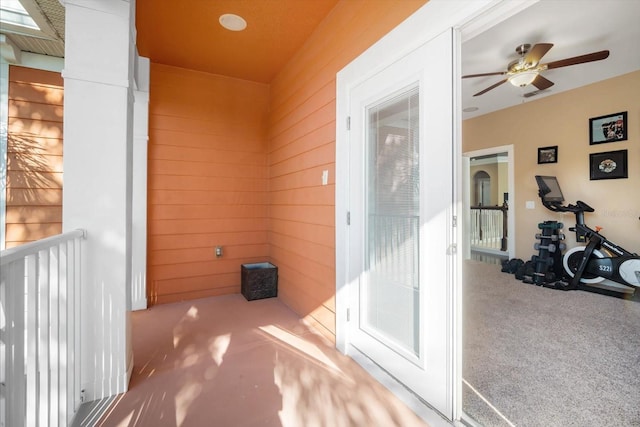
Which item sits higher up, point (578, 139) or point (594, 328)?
point (578, 139)

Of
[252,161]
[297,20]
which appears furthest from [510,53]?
[252,161]

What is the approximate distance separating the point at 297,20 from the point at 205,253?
274cm

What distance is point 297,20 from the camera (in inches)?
104

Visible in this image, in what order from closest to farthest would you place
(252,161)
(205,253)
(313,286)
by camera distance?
(313,286), (205,253), (252,161)

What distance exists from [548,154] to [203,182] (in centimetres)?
523

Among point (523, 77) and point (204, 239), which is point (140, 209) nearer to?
point (204, 239)

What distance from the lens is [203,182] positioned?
3674 mm

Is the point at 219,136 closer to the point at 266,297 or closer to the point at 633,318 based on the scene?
the point at 266,297

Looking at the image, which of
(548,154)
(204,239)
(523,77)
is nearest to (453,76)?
(523,77)

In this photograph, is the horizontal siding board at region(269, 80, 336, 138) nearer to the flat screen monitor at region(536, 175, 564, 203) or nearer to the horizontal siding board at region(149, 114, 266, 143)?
the horizontal siding board at region(149, 114, 266, 143)

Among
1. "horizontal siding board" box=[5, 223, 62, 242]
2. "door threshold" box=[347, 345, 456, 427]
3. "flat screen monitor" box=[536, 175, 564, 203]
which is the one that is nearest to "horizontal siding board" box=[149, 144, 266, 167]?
"horizontal siding board" box=[5, 223, 62, 242]

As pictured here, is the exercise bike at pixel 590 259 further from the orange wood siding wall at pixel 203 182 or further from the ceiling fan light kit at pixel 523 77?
the orange wood siding wall at pixel 203 182

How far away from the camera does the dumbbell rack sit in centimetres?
434

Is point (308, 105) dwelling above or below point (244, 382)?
above
